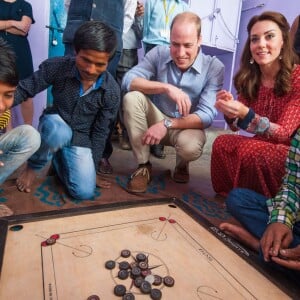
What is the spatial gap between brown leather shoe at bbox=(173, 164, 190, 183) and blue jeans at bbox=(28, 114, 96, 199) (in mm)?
495

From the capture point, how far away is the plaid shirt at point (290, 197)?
819mm

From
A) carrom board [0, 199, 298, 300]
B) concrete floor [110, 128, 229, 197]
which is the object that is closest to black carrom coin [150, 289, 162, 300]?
carrom board [0, 199, 298, 300]

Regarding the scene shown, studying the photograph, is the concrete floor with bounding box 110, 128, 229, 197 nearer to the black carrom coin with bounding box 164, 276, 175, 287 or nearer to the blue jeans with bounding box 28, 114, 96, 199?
the blue jeans with bounding box 28, 114, 96, 199

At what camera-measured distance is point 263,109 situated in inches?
50.1

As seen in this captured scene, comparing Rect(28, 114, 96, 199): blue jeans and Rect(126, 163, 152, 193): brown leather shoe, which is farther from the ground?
Rect(28, 114, 96, 199): blue jeans

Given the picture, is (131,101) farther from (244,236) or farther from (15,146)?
(244,236)

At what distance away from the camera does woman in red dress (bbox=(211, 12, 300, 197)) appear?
1148 millimetres

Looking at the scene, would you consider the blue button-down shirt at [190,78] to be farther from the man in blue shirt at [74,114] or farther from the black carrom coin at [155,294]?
the black carrom coin at [155,294]

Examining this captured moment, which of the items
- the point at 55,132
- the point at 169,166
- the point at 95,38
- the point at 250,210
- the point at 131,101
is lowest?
the point at 169,166

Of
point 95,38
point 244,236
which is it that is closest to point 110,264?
point 244,236

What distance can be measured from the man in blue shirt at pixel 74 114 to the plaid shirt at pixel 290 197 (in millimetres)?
762

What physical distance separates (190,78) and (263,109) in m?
0.41

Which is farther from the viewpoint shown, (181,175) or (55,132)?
(181,175)

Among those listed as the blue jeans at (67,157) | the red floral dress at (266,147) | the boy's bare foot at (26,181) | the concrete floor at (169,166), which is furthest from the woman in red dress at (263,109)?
the boy's bare foot at (26,181)
